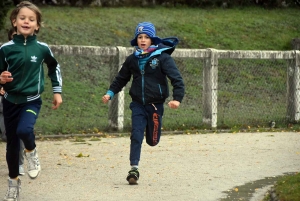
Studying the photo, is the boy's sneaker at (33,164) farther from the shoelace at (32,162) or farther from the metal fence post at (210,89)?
the metal fence post at (210,89)

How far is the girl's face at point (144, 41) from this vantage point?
924cm

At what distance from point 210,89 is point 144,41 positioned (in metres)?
5.95

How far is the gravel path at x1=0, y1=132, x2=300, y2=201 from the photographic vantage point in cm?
841

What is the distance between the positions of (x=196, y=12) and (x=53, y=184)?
1799cm

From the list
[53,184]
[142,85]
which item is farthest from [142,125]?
[53,184]

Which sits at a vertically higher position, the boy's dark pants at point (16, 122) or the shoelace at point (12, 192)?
the boy's dark pants at point (16, 122)

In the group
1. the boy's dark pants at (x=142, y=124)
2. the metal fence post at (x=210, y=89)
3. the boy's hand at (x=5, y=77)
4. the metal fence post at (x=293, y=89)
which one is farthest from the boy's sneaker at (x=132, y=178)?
the metal fence post at (x=293, y=89)

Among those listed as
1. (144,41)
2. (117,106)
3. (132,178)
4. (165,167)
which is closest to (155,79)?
(144,41)

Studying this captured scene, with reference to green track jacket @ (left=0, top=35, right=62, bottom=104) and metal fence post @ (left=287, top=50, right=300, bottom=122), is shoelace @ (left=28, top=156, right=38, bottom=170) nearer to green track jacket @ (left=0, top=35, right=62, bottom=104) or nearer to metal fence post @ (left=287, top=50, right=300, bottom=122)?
green track jacket @ (left=0, top=35, right=62, bottom=104)

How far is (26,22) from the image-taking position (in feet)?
25.2

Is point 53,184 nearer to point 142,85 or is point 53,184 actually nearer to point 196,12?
point 142,85

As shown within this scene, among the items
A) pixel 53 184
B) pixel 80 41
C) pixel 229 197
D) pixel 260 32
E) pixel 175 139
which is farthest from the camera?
pixel 260 32

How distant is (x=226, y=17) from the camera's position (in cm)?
2630

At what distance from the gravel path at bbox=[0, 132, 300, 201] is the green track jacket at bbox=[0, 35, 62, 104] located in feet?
3.34
